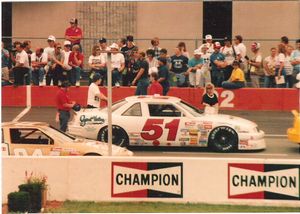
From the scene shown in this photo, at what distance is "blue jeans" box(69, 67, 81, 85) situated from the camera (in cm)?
2500

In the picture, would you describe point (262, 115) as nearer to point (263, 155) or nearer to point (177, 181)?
point (263, 155)

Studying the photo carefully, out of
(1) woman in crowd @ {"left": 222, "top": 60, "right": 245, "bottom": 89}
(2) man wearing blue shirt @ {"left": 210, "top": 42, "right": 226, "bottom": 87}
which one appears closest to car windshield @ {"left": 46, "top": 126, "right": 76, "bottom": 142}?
(2) man wearing blue shirt @ {"left": 210, "top": 42, "right": 226, "bottom": 87}

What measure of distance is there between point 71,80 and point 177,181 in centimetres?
1203

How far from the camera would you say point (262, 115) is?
24125 mm

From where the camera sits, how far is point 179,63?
966 inches

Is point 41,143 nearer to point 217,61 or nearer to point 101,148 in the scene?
point 101,148

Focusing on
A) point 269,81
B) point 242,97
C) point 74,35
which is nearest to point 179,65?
point 242,97

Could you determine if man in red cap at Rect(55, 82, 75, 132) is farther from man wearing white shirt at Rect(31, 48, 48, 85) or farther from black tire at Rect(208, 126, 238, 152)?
man wearing white shirt at Rect(31, 48, 48, 85)

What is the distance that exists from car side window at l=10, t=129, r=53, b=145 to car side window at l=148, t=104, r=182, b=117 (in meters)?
3.48

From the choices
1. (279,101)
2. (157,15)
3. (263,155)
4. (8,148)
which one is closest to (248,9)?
(157,15)

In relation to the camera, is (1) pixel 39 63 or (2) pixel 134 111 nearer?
(2) pixel 134 111

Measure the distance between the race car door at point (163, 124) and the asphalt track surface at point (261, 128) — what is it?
283mm

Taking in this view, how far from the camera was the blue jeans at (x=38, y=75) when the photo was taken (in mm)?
25359

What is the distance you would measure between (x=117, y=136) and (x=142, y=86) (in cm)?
398
